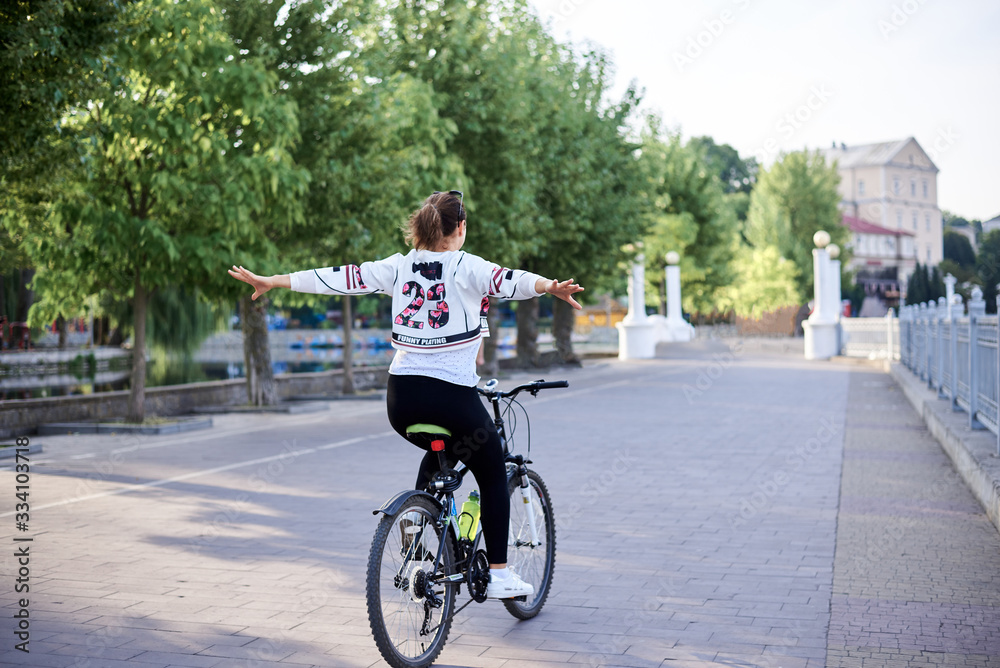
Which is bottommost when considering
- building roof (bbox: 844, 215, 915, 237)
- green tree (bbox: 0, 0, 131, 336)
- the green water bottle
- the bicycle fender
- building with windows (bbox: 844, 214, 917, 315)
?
the green water bottle

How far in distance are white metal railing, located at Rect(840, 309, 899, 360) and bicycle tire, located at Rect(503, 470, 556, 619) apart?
28.6m

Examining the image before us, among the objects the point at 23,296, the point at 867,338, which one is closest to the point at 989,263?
the point at 867,338

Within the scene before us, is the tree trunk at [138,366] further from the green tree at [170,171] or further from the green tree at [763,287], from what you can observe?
the green tree at [763,287]

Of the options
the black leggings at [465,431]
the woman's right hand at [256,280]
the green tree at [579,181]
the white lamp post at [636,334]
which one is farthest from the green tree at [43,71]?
the white lamp post at [636,334]

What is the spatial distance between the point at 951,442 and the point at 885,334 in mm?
24668

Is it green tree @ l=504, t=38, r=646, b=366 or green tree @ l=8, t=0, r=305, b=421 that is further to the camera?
green tree @ l=504, t=38, r=646, b=366

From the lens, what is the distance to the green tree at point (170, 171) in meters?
13.3

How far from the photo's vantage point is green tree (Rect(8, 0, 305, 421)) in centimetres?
1334

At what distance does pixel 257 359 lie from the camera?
18.6 metres

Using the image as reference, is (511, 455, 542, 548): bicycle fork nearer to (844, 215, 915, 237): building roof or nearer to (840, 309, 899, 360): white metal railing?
(840, 309, 899, 360): white metal railing

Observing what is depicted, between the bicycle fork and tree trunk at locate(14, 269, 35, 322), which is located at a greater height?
tree trunk at locate(14, 269, 35, 322)

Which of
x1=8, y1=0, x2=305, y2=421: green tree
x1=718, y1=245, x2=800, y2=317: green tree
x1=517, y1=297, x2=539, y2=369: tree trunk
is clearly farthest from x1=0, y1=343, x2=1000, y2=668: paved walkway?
x1=718, y1=245, x2=800, y2=317: green tree

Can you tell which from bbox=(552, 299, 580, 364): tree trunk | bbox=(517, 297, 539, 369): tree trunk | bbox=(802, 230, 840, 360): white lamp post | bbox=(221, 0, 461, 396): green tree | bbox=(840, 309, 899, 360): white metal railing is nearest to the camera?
bbox=(221, 0, 461, 396): green tree

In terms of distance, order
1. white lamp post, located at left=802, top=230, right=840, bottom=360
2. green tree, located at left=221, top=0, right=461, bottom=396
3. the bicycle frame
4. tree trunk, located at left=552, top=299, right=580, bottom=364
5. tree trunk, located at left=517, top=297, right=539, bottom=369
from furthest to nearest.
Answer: white lamp post, located at left=802, top=230, right=840, bottom=360
tree trunk, located at left=552, top=299, right=580, bottom=364
tree trunk, located at left=517, top=297, right=539, bottom=369
green tree, located at left=221, top=0, right=461, bottom=396
the bicycle frame
